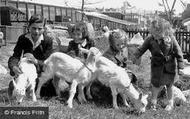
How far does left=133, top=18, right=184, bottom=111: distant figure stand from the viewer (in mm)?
5578

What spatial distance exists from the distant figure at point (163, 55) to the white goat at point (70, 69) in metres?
0.99

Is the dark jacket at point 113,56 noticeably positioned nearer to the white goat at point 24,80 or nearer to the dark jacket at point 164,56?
the dark jacket at point 164,56

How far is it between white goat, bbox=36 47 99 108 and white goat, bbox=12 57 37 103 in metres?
0.33

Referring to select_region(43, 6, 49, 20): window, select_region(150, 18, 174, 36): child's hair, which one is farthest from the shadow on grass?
select_region(43, 6, 49, 20): window

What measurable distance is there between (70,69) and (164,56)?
5.21 ft

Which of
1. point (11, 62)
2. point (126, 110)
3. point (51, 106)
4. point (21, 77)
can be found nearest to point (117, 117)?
point (126, 110)

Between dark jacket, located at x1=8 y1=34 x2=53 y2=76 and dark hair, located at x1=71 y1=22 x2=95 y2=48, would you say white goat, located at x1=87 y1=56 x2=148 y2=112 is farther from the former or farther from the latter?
dark jacket, located at x1=8 y1=34 x2=53 y2=76

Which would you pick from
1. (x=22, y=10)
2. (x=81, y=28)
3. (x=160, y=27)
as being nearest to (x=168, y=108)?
(x=160, y=27)

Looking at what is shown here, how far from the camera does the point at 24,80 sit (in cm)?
492

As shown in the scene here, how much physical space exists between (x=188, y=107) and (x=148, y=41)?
55.8 inches

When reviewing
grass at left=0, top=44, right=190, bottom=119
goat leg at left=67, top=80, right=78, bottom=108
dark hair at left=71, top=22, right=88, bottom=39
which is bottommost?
grass at left=0, top=44, right=190, bottom=119

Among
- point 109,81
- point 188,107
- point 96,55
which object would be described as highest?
point 96,55

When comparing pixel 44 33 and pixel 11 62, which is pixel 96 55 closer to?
pixel 44 33

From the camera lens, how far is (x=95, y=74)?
5629 millimetres
